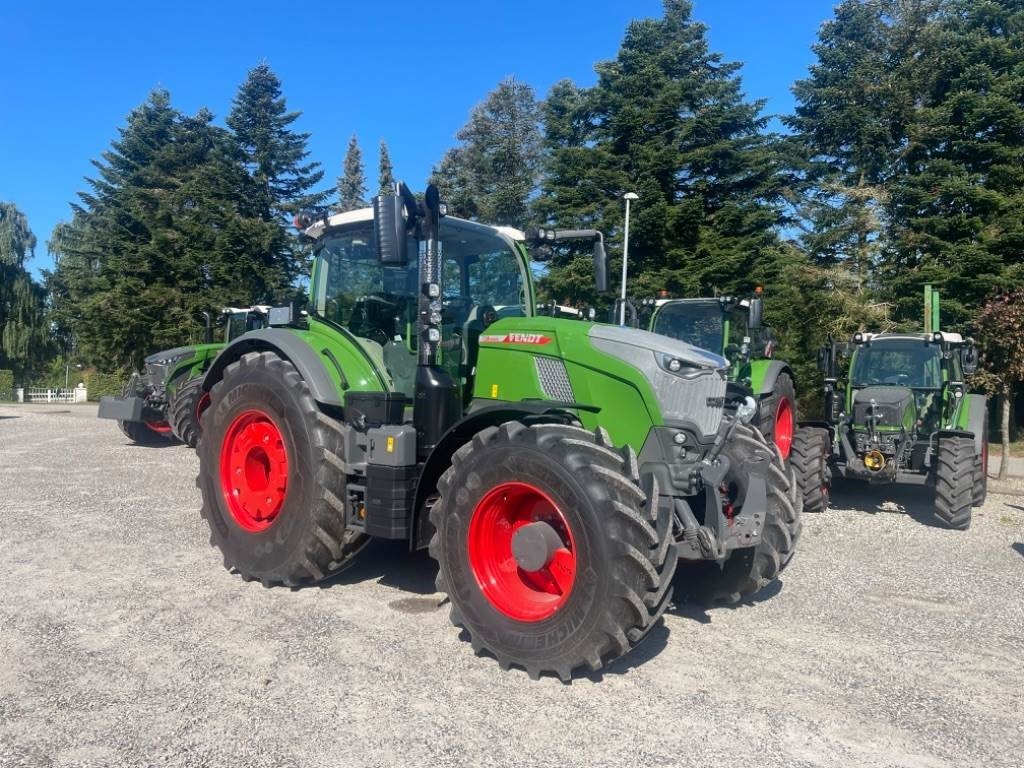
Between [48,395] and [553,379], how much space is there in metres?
45.2

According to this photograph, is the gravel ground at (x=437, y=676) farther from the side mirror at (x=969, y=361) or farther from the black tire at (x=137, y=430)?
the black tire at (x=137, y=430)

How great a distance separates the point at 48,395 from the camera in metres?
42.1

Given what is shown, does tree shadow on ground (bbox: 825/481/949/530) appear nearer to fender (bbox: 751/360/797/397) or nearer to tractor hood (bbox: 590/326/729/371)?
fender (bbox: 751/360/797/397)

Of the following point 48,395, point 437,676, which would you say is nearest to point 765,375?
point 437,676

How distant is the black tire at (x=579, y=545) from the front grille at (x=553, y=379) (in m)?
0.46

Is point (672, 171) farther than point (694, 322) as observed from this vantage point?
Yes

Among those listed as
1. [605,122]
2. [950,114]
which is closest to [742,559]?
[950,114]

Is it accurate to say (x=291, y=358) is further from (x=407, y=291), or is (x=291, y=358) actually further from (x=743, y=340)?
(x=743, y=340)

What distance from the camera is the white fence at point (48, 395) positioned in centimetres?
3969

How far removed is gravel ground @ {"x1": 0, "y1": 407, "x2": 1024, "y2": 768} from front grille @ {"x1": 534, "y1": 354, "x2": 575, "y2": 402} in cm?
146

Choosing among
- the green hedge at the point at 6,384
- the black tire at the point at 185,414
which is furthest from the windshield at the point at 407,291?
the green hedge at the point at 6,384

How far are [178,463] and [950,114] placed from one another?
2071 centimetres

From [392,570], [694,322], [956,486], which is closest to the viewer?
[392,570]

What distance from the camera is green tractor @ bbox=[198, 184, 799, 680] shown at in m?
3.72
